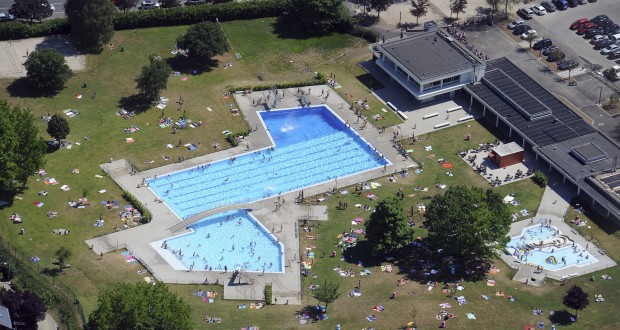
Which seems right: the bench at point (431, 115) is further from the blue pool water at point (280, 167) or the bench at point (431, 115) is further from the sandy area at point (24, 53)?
the sandy area at point (24, 53)

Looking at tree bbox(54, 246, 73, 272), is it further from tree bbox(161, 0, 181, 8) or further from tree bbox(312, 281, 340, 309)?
tree bbox(161, 0, 181, 8)

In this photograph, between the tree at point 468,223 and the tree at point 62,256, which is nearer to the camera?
the tree at point 468,223

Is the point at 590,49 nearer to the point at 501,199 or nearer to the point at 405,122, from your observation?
the point at 405,122

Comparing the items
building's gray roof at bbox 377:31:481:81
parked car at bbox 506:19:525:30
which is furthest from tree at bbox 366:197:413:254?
parked car at bbox 506:19:525:30

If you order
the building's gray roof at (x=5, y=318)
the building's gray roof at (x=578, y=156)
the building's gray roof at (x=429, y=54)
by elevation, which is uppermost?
the building's gray roof at (x=5, y=318)

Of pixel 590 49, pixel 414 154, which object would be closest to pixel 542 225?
pixel 414 154

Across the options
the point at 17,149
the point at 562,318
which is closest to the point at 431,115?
the point at 562,318

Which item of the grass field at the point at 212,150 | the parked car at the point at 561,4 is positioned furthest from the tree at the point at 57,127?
the parked car at the point at 561,4
